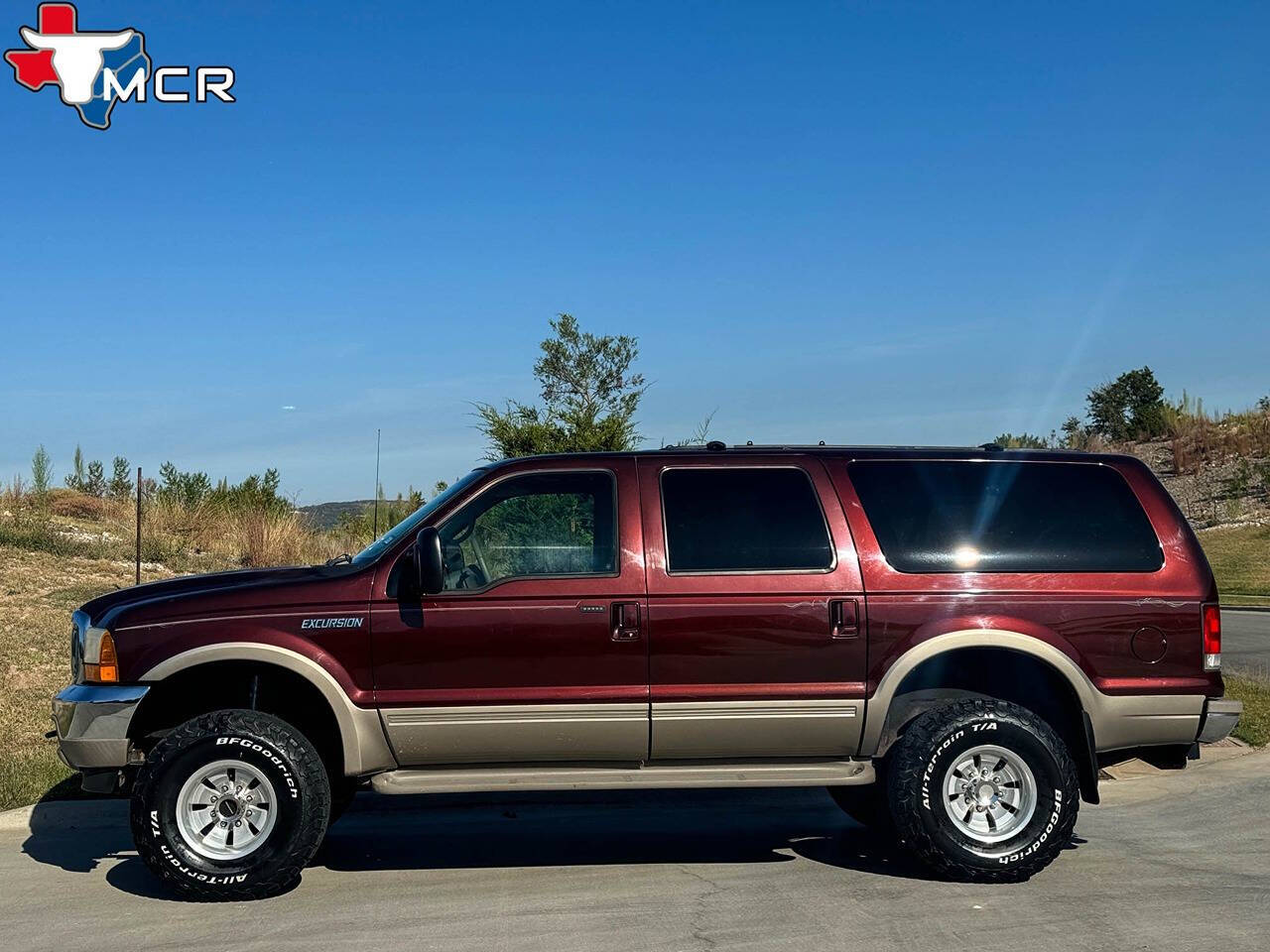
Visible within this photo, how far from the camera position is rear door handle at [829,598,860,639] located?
21.2ft

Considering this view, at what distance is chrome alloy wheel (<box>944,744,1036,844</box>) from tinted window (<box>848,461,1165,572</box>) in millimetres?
940

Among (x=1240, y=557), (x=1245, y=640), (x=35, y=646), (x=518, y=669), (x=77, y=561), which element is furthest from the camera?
(x=1240, y=557)

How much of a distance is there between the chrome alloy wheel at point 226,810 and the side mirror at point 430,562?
3.98 feet

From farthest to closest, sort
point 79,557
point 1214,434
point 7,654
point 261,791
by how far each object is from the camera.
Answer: point 1214,434
point 79,557
point 7,654
point 261,791

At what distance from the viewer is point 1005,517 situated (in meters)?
6.80

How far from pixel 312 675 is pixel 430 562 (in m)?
0.80

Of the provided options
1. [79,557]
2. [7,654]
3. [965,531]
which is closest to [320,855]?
[965,531]

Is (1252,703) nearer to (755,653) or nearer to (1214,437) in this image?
(755,653)

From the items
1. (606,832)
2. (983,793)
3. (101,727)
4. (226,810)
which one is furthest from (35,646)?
(983,793)

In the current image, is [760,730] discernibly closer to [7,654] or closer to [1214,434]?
[7,654]

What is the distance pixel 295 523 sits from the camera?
67.5 feet

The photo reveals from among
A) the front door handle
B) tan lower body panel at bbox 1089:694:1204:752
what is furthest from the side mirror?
tan lower body panel at bbox 1089:694:1204:752

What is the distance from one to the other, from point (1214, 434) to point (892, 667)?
36.4 metres

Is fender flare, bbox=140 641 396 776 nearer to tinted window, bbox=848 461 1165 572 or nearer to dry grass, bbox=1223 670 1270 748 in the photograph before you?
tinted window, bbox=848 461 1165 572
